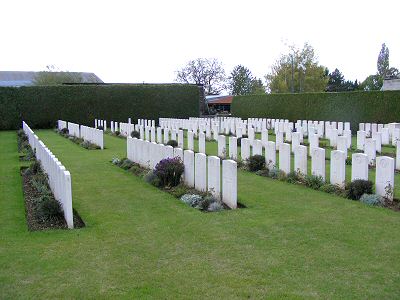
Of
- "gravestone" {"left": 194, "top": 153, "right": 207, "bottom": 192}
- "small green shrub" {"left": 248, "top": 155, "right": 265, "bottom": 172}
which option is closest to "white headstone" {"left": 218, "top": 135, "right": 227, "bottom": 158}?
"small green shrub" {"left": 248, "top": 155, "right": 265, "bottom": 172}

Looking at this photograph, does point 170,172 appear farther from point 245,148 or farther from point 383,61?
point 383,61

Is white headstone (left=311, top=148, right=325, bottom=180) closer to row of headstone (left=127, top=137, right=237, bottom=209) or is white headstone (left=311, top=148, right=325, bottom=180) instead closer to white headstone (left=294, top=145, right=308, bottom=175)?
white headstone (left=294, top=145, right=308, bottom=175)

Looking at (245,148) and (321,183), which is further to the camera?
(245,148)

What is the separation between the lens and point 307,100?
28859mm

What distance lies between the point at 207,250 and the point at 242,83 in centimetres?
7347

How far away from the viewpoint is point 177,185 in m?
9.30

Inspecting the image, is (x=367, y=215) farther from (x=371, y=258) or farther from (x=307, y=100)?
(x=307, y=100)

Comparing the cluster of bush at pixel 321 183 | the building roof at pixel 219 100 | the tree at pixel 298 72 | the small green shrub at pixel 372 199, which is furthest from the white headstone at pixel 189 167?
the building roof at pixel 219 100

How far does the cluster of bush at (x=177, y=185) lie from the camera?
7520mm

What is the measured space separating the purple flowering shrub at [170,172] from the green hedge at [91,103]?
83.0 ft

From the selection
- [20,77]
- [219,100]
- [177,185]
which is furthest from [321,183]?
[20,77]

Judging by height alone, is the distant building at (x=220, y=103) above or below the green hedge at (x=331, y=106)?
above

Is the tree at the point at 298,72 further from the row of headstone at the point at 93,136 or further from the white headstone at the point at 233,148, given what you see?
the white headstone at the point at 233,148

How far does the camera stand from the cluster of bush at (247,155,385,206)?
25.2ft
